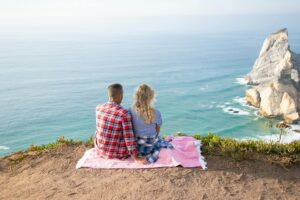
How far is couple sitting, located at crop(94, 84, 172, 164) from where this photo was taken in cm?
892

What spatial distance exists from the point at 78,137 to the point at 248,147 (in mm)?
47809

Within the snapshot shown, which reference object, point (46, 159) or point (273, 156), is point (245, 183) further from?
point (46, 159)

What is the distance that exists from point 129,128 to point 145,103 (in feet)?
2.59

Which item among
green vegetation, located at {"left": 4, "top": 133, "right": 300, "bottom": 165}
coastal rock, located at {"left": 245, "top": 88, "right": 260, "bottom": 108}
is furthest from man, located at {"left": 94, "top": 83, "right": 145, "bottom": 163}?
Result: coastal rock, located at {"left": 245, "top": 88, "right": 260, "bottom": 108}

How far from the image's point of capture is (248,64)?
12362 centimetres

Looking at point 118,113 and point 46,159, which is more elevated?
point 118,113

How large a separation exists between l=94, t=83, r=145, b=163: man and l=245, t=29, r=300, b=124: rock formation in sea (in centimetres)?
5452


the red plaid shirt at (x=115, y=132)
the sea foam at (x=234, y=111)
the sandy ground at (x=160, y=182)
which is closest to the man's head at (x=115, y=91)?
the red plaid shirt at (x=115, y=132)

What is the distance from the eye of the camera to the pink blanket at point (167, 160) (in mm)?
8987

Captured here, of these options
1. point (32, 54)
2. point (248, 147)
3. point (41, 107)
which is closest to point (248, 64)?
point (41, 107)

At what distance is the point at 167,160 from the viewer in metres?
9.12

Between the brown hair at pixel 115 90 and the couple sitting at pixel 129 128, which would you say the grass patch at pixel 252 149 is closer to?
the couple sitting at pixel 129 128

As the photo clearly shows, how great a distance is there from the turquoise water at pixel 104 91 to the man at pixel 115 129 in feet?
143

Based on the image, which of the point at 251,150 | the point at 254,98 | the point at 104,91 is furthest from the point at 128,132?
the point at 104,91
